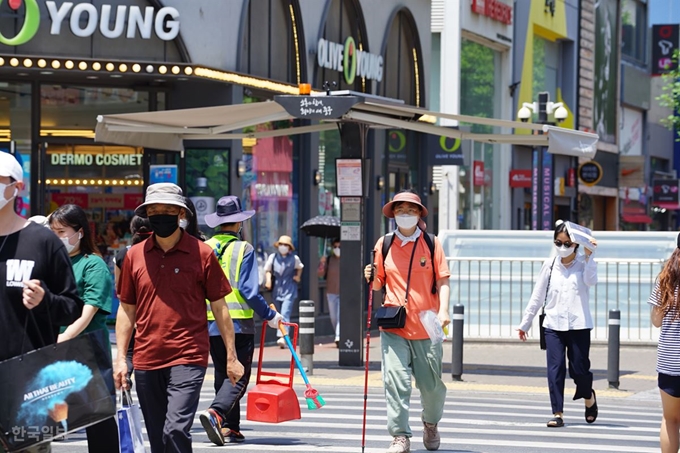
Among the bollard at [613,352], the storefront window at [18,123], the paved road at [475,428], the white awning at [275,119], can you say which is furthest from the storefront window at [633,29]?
the paved road at [475,428]

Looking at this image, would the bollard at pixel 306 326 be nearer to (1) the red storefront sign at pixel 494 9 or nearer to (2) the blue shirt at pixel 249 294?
(2) the blue shirt at pixel 249 294

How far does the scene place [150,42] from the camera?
20.2 meters

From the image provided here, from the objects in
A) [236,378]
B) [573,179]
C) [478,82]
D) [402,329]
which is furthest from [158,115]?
[573,179]

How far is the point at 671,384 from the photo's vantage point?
8734 millimetres

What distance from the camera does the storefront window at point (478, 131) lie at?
37062 millimetres

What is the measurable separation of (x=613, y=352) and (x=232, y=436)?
624cm

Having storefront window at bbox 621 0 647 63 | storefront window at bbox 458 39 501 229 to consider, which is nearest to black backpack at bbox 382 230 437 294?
storefront window at bbox 458 39 501 229

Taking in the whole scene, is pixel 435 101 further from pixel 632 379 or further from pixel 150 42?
pixel 632 379

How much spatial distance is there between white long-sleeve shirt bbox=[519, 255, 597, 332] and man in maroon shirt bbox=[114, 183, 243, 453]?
5254mm

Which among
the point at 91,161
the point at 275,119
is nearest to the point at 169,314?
the point at 275,119

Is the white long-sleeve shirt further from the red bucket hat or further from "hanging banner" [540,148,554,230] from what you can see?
"hanging banner" [540,148,554,230]

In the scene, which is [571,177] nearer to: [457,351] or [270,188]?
[270,188]

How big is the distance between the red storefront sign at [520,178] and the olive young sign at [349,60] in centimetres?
1355

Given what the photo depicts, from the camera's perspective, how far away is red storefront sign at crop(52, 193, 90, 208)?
20812 millimetres
